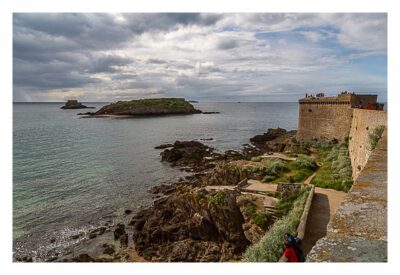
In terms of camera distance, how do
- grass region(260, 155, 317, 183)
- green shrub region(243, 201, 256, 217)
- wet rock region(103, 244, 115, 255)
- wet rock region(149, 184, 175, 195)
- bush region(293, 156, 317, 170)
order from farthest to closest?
wet rock region(149, 184, 175, 195) < bush region(293, 156, 317, 170) < grass region(260, 155, 317, 183) < green shrub region(243, 201, 256, 217) < wet rock region(103, 244, 115, 255)

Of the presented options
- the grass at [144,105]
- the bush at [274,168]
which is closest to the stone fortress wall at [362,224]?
the bush at [274,168]

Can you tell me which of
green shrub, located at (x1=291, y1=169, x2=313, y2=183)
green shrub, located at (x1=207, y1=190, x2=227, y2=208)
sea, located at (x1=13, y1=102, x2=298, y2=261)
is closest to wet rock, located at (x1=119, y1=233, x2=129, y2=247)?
sea, located at (x1=13, y1=102, x2=298, y2=261)

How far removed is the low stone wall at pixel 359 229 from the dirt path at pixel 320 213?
4.67 meters

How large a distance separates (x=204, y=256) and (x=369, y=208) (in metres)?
11.8

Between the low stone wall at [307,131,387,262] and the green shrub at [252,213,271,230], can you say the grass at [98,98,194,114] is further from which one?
the low stone wall at [307,131,387,262]

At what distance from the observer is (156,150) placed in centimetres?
4847

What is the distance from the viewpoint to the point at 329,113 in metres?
36.6

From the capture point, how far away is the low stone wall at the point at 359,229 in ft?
13.2

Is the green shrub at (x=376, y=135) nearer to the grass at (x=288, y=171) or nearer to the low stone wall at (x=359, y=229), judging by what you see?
the low stone wall at (x=359, y=229)

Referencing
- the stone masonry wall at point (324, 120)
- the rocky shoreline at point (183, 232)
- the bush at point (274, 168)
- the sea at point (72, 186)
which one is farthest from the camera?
the stone masonry wall at point (324, 120)

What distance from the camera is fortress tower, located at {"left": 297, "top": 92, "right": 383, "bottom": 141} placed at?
33750 millimetres

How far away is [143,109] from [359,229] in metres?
137

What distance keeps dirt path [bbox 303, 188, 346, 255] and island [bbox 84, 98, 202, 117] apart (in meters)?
119

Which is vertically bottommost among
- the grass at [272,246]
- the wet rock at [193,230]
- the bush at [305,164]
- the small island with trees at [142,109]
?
the wet rock at [193,230]
